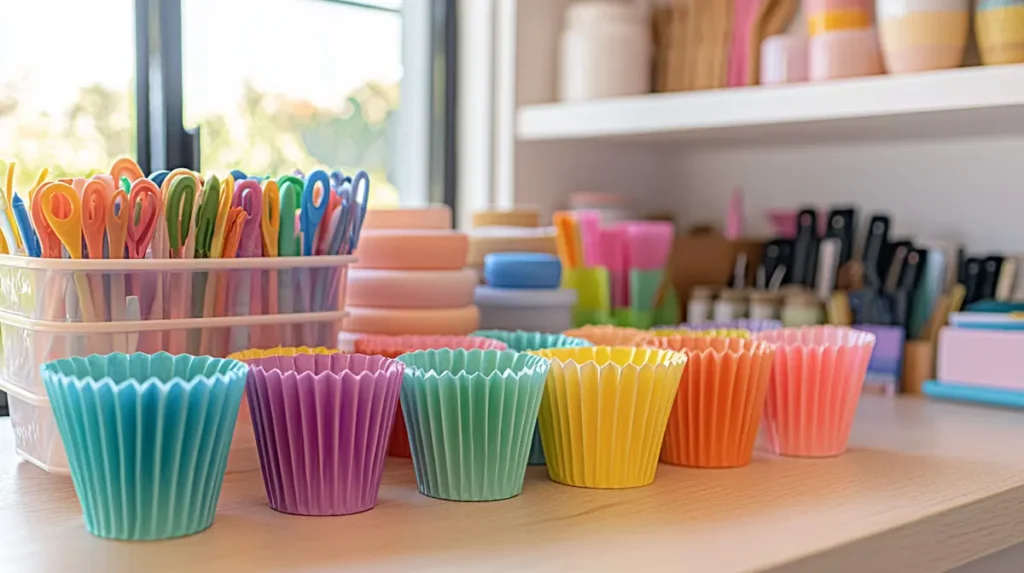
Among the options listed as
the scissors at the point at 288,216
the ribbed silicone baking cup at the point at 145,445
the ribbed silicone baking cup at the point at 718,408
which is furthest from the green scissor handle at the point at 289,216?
the ribbed silicone baking cup at the point at 718,408

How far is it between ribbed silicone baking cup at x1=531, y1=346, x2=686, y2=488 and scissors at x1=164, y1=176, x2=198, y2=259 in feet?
0.92

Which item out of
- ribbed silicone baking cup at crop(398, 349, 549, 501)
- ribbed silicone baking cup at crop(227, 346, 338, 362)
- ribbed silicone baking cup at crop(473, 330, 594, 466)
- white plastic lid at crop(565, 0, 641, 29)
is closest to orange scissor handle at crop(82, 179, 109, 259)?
ribbed silicone baking cup at crop(227, 346, 338, 362)

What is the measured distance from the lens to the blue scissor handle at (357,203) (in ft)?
2.80

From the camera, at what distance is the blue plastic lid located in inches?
43.0

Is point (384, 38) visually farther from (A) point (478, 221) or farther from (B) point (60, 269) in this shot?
(B) point (60, 269)

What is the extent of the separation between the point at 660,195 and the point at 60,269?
3.43 feet

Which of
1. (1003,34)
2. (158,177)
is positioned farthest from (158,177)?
(1003,34)

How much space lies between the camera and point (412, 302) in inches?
39.3

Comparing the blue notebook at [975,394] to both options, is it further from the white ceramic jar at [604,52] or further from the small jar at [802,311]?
the white ceramic jar at [604,52]

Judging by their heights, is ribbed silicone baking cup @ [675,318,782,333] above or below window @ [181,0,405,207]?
below

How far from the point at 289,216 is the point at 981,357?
2.43 ft

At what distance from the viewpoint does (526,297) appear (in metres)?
1.08

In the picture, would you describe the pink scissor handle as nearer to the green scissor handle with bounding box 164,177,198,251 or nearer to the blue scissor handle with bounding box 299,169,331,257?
the green scissor handle with bounding box 164,177,198,251

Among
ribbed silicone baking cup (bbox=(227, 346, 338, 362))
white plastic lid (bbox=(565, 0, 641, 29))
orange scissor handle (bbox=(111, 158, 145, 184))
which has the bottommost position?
ribbed silicone baking cup (bbox=(227, 346, 338, 362))
